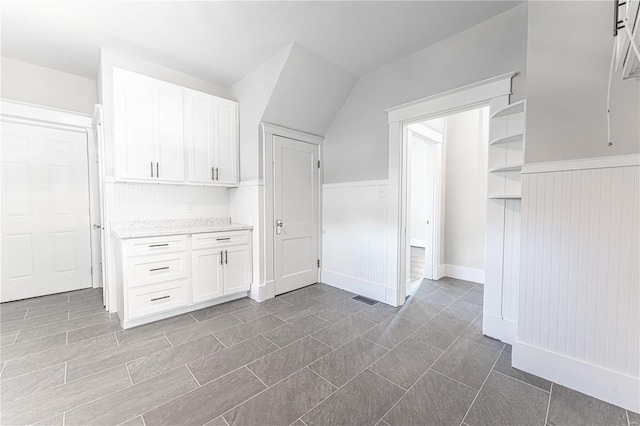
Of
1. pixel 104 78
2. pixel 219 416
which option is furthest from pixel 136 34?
pixel 219 416

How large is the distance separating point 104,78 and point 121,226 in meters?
1.60

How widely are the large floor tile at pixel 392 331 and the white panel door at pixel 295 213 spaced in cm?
143

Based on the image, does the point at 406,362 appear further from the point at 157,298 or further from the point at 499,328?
the point at 157,298

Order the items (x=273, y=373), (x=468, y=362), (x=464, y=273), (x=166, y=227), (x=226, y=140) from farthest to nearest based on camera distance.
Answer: (x=464, y=273) < (x=226, y=140) < (x=166, y=227) < (x=468, y=362) < (x=273, y=373)

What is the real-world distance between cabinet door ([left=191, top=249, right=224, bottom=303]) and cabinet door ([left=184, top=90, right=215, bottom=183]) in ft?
3.10

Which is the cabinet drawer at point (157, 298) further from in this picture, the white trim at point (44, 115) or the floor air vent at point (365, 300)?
the white trim at point (44, 115)

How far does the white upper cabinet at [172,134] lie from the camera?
2.63 m

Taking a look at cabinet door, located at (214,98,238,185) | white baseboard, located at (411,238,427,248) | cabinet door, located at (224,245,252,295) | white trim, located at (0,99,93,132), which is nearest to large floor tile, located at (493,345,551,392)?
cabinet door, located at (224,245,252,295)

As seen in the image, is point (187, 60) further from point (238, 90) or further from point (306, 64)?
point (306, 64)

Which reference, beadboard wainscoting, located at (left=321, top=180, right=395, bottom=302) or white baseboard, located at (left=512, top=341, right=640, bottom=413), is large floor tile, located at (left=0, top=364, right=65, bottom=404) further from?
white baseboard, located at (left=512, top=341, right=640, bottom=413)

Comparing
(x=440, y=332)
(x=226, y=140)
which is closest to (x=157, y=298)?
(x=226, y=140)

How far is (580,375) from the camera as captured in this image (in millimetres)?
1651

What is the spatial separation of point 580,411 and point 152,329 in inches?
131

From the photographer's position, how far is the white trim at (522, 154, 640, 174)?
1.50 metres
